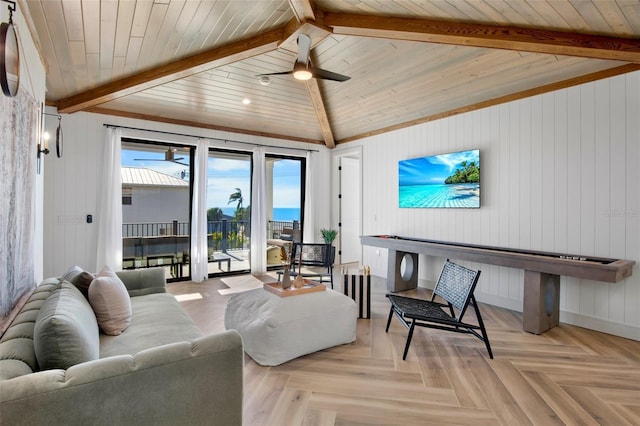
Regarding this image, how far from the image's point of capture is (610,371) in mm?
2666

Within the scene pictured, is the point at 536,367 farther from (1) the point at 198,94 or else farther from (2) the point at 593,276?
(1) the point at 198,94

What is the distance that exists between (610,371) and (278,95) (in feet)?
15.7

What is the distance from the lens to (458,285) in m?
3.24

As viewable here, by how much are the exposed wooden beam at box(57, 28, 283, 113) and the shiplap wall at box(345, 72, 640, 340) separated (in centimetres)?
297

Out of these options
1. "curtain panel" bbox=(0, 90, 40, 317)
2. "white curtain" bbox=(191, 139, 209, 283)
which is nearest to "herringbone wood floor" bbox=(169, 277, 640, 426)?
"curtain panel" bbox=(0, 90, 40, 317)

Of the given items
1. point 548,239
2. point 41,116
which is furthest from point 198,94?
point 548,239

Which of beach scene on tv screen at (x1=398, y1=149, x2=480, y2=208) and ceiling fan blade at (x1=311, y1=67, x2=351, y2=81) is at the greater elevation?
ceiling fan blade at (x1=311, y1=67, x2=351, y2=81)

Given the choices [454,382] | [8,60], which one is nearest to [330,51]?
[8,60]

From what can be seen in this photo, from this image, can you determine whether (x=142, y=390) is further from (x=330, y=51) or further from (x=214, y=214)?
(x=214, y=214)

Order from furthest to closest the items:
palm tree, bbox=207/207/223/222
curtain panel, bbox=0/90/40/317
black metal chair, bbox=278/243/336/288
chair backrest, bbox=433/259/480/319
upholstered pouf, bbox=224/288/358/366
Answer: palm tree, bbox=207/207/223/222 < black metal chair, bbox=278/243/336/288 < chair backrest, bbox=433/259/480/319 < upholstered pouf, bbox=224/288/358/366 < curtain panel, bbox=0/90/40/317

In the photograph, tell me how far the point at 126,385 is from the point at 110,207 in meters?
4.21

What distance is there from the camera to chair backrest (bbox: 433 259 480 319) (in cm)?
296

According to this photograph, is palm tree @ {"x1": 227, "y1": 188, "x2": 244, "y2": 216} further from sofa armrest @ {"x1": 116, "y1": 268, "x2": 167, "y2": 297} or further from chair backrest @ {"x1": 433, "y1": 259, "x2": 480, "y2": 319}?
chair backrest @ {"x1": 433, "y1": 259, "x2": 480, "y2": 319}

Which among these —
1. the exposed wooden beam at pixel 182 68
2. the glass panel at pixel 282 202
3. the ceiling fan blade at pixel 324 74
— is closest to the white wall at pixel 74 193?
the exposed wooden beam at pixel 182 68
